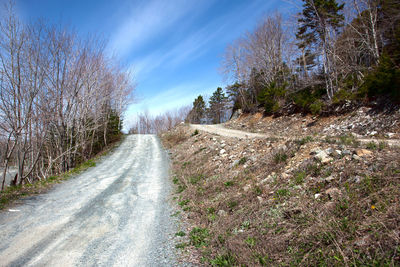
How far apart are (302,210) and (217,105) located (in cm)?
4856

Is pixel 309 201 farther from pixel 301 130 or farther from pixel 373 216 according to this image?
pixel 301 130

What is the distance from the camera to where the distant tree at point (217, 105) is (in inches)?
1986

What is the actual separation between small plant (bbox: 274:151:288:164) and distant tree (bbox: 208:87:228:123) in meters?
44.7

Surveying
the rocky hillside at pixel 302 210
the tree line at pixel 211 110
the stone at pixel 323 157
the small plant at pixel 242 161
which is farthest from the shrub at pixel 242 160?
the tree line at pixel 211 110

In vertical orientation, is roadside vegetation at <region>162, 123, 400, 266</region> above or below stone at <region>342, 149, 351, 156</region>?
below

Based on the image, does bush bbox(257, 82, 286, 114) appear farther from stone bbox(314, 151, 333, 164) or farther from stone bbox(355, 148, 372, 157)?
stone bbox(355, 148, 372, 157)

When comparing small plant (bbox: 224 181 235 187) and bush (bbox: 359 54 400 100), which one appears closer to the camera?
small plant (bbox: 224 181 235 187)

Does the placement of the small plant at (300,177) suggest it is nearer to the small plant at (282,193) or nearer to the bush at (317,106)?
the small plant at (282,193)

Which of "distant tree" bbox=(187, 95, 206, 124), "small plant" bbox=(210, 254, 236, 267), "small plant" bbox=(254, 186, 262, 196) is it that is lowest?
"small plant" bbox=(210, 254, 236, 267)

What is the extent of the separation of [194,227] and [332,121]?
11165 millimetres

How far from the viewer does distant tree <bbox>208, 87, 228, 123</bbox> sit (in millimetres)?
50438

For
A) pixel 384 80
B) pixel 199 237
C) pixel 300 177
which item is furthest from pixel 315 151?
pixel 384 80

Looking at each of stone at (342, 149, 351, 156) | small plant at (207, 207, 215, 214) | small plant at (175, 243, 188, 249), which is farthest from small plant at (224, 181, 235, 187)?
stone at (342, 149, 351, 156)

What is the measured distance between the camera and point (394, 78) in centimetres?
862
